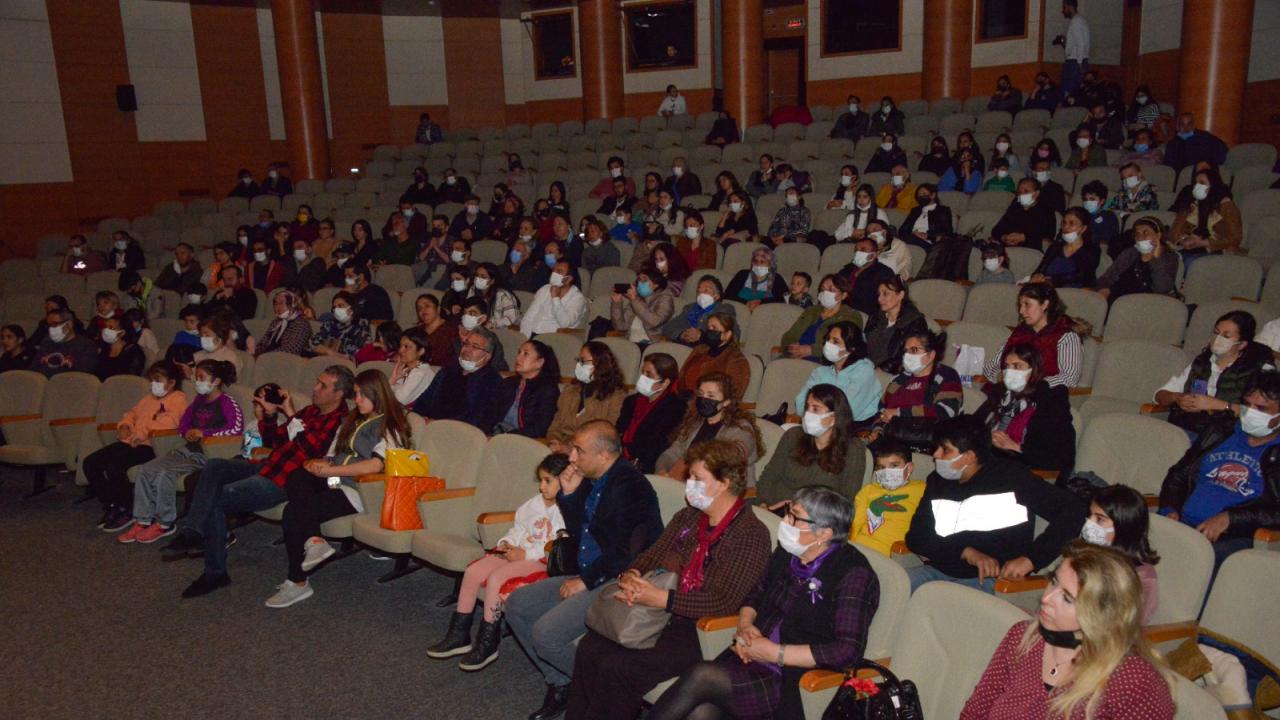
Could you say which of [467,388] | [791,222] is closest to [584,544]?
[467,388]

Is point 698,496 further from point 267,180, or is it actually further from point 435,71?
point 435,71

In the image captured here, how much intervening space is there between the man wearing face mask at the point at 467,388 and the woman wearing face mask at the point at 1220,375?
12.2 ft

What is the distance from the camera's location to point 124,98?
15.2 metres

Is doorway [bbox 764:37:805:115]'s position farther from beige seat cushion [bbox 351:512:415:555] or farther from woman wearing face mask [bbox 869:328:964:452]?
beige seat cushion [bbox 351:512:415:555]

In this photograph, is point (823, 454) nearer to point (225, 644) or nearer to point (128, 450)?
point (225, 644)

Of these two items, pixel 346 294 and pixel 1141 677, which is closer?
pixel 1141 677

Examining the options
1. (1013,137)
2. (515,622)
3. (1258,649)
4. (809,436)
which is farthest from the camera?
(1013,137)

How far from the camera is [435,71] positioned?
18.7 metres

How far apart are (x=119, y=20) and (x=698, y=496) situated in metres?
15.2

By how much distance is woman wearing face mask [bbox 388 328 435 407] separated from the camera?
6.34 meters

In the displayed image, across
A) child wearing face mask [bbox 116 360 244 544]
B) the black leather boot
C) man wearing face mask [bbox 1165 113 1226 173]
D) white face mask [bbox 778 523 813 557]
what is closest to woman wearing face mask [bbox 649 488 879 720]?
white face mask [bbox 778 523 813 557]

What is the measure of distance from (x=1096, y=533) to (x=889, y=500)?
0.91 m

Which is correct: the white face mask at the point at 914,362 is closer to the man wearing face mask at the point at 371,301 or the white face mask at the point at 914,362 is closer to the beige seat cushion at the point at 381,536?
the beige seat cushion at the point at 381,536

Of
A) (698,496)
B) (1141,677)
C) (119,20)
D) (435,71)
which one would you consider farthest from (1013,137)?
(119,20)
